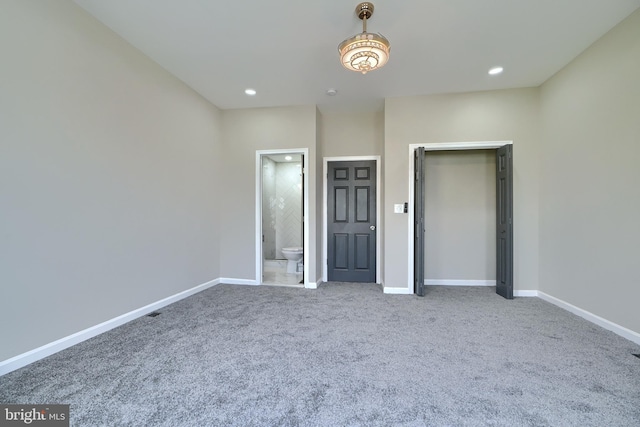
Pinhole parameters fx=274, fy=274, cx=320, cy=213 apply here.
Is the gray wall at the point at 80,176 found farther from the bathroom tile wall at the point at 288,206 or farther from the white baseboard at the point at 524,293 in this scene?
the white baseboard at the point at 524,293

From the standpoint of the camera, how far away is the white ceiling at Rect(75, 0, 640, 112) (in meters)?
2.33

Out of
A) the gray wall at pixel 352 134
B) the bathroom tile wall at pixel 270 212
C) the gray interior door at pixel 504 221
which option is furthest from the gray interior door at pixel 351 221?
the bathroom tile wall at pixel 270 212

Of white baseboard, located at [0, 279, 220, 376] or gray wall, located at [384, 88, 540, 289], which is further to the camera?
gray wall, located at [384, 88, 540, 289]

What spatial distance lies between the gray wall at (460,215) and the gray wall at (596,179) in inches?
28.7

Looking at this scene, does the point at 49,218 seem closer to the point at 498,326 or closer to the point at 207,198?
the point at 207,198

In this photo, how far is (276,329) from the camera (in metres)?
2.69

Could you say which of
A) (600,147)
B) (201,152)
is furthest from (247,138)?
(600,147)

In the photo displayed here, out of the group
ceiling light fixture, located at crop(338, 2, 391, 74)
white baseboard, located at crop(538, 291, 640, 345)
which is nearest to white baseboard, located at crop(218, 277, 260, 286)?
ceiling light fixture, located at crop(338, 2, 391, 74)

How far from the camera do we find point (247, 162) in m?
4.49

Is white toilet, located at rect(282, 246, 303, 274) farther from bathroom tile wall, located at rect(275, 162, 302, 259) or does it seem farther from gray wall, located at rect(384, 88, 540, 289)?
gray wall, located at rect(384, 88, 540, 289)

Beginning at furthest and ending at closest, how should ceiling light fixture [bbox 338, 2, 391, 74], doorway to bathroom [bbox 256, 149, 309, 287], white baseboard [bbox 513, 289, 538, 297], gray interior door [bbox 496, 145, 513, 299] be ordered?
doorway to bathroom [bbox 256, 149, 309, 287] → white baseboard [bbox 513, 289, 538, 297] → gray interior door [bbox 496, 145, 513, 299] → ceiling light fixture [bbox 338, 2, 391, 74]

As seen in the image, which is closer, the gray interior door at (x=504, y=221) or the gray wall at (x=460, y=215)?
the gray interior door at (x=504, y=221)

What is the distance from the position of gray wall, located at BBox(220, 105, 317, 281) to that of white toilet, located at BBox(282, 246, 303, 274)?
1068 mm

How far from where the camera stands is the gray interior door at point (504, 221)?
3666 millimetres
